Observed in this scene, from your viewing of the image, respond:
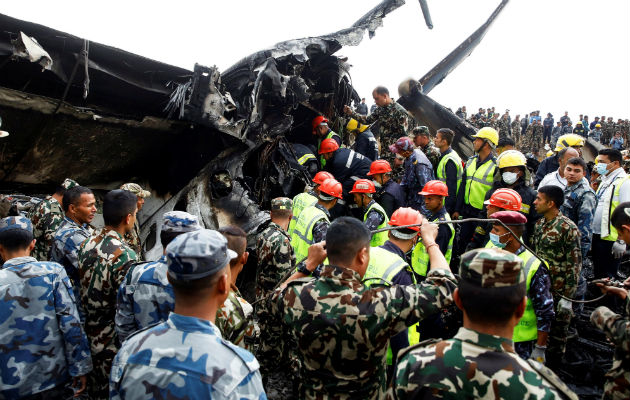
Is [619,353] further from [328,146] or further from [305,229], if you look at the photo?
[328,146]

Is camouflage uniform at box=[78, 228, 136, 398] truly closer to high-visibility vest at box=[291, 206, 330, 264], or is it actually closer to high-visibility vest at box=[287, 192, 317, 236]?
high-visibility vest at box=[291, 206, 330, 264]

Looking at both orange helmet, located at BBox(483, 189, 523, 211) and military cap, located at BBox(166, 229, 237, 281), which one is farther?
orange helmet, located at BBox(483, 189, 523, 211)

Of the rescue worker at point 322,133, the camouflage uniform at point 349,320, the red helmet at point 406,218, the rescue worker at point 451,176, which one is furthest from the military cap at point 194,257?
the rescue worker at point 322,133

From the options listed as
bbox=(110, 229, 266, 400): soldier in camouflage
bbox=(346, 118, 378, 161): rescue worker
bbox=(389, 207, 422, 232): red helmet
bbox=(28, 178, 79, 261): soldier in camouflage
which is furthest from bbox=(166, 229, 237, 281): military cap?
bbox=(346, 118, 378, 161): rescue worker

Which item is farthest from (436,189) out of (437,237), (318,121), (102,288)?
(318,121)

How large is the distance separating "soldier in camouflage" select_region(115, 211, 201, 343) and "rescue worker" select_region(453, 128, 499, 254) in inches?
165

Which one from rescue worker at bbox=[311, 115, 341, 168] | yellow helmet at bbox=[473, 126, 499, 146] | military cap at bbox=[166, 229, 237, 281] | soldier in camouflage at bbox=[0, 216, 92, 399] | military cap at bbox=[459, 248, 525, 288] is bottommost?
soldier in camouflage at bbox=[0, 216, 92, 399]

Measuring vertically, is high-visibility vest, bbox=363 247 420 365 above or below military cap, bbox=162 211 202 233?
below

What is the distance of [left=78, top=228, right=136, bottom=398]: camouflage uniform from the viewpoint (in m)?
2.74

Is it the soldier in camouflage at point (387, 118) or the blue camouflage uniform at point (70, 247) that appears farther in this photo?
the soldier in camouflage at point (387, 118)

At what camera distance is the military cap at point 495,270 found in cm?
146

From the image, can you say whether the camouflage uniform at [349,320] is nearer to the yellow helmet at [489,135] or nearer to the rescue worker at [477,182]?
the rescue worker at [477,182]

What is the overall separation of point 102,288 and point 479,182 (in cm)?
468

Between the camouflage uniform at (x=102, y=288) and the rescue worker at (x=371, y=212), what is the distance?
8.37ft
